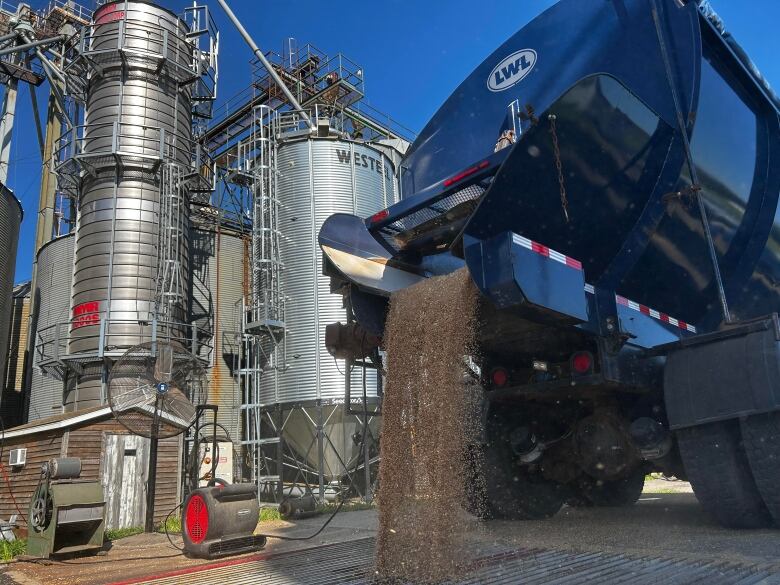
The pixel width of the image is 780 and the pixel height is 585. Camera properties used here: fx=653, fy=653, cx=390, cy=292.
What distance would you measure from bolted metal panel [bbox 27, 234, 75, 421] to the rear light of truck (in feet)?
50.8

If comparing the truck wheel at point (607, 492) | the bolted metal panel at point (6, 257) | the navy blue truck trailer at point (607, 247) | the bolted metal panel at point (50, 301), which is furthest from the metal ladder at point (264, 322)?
the navy blue truck trailer at point (607, 247)

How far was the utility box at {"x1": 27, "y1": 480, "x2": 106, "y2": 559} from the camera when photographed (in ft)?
21.1

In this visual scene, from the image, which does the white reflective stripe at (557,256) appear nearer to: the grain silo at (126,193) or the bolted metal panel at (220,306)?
the grain silo at (126,193)

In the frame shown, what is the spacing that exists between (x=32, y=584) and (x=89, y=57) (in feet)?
49.6

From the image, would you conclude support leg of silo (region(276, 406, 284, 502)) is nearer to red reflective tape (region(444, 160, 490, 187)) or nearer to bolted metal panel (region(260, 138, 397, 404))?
bolted metal panel (region(260, 138, 397, 404))

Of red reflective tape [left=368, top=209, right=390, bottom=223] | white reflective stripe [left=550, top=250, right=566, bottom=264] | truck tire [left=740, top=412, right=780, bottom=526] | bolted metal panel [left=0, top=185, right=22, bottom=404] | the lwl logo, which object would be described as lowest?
truck tire [left=740, top=412, right=780, bottom=526]

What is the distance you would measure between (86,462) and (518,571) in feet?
27.1

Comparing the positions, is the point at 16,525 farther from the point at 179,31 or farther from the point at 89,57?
the point at 179,31

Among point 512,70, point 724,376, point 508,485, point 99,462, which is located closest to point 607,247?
point 724,376

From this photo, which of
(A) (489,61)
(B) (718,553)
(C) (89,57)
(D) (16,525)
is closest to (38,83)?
(C) (89,57)

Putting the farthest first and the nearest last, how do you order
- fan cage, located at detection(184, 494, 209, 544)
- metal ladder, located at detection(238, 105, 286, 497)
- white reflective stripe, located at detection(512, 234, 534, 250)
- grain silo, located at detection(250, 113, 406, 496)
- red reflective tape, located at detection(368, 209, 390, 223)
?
1. metal ladder, located at detection(238, 105, 286, 497)
2. grain silo, located at detection(250, 113, 406, 496)
3. fan cage, located at detection(184, 494, 209, 544)
4. red reflective tape, located at detection(368, 209, 390, 223)
5. white reflective stripe, located at detection(512, 234, 534, 250)

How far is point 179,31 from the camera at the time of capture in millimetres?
17969

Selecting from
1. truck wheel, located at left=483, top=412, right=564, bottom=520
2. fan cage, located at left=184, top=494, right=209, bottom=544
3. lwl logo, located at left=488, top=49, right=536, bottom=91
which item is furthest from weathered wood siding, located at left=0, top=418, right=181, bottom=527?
lwl logo, located at left=488, top=49, right=536, bottom=91

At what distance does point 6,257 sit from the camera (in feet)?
61.1
